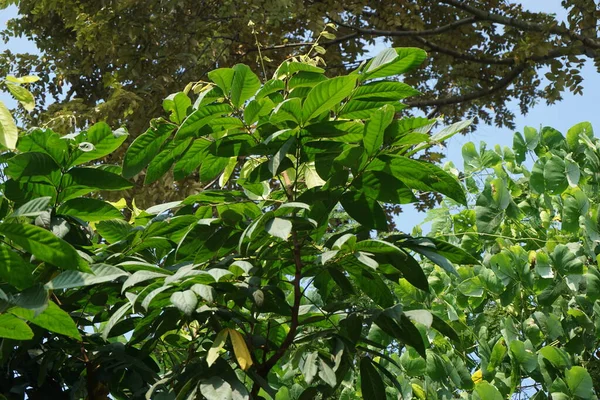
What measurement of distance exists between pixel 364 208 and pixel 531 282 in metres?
1.00

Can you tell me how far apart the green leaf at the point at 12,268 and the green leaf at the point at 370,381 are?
22.8 inches

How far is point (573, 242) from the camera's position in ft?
7.51

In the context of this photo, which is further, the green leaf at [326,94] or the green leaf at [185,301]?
the green leaf at [326,94]

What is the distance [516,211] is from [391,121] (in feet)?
4.03

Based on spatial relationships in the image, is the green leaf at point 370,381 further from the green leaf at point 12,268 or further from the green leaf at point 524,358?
the green leaf at point 524,358

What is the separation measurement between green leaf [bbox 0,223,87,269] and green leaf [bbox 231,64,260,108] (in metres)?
0.39

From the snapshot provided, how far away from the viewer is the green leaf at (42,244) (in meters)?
1.12

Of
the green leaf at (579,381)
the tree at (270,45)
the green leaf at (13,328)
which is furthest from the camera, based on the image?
the tree at (270,45)

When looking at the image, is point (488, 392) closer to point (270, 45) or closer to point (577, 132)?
point (577, 132)

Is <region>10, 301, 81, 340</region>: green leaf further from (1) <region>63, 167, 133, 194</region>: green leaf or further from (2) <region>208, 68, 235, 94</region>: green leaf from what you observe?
(2) <region>208, 68, 235, 94</region>: green leaf

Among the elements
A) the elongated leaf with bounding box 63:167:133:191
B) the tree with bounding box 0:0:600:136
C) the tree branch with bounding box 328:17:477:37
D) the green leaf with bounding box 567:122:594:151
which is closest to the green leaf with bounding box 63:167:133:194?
the elongated leaf with bounding box 63:167:133:191

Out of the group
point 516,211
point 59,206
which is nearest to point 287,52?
point 516,211

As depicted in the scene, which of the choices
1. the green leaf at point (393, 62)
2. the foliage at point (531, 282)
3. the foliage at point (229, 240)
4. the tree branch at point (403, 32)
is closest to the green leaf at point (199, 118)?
the foliage at point (229, 240)

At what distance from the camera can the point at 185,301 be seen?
113 centimetres
